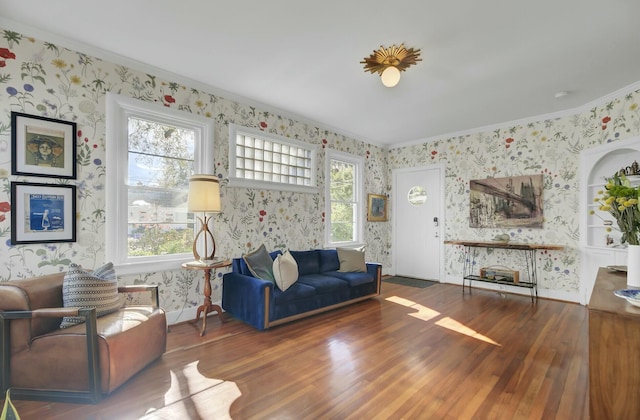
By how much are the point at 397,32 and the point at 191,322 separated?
11.7 feet

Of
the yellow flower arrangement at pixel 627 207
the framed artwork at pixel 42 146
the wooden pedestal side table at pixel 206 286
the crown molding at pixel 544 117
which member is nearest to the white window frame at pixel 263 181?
the wooden pedestal side table at pixel 206 286

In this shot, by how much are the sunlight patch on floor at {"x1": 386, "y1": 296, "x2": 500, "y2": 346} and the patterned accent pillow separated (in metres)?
3.16

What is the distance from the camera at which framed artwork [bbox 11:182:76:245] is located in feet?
8.06

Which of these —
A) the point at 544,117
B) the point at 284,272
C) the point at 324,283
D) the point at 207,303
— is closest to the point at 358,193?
the point at 324,283

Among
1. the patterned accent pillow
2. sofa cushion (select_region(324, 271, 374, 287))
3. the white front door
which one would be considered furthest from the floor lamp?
the white front door

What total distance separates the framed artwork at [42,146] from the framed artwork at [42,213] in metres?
0.13

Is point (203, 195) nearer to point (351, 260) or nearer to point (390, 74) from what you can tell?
point (390, 74)

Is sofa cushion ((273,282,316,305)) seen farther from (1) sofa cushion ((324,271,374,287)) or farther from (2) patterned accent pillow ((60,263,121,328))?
(2) patterned accent pillow ((60,263,121,328))

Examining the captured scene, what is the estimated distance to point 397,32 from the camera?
250 centimetres

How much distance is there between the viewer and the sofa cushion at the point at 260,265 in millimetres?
3418

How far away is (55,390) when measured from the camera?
1.96m

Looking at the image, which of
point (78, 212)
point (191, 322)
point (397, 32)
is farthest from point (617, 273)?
point (78, 212)

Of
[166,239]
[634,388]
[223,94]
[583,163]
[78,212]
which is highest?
[223,94]

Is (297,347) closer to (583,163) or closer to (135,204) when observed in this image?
(135,204)
